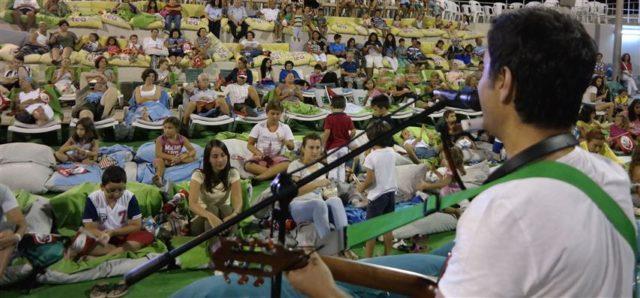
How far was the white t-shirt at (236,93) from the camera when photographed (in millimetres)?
9883

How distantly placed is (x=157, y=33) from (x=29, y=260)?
322 inches

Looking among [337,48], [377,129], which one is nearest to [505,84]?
[377,129]

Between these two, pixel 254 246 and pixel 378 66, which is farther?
pixel 378 66

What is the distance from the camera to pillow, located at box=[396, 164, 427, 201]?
21.1 ft

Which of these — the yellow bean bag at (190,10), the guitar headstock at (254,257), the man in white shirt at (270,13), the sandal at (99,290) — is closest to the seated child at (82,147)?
the sandal at (99,290)

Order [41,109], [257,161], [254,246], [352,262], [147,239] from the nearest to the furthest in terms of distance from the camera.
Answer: [254,246] → [352,262] → [147,239] → [257,161] → [41,109]

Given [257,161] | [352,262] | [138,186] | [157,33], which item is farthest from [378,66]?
[352,262]

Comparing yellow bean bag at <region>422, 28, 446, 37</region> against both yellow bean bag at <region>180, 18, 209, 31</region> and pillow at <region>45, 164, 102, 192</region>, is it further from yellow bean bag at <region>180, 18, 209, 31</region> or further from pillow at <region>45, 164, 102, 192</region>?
pillow at <region>45, 164, 102, 192</region>

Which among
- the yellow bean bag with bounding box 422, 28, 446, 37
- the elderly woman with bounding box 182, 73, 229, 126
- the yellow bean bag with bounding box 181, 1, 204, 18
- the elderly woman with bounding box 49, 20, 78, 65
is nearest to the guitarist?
the elderly woman with bounding box 182, 73, 229, 126

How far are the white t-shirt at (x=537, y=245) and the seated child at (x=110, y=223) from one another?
13.0 ft

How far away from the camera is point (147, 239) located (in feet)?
16.1

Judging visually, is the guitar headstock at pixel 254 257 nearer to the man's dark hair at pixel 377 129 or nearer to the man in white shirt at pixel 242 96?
the man's dark hair at pixel 377 129

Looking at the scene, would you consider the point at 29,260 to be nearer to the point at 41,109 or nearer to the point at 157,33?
the point at 41,109

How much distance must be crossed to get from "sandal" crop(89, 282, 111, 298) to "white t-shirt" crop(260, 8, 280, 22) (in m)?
10.9
